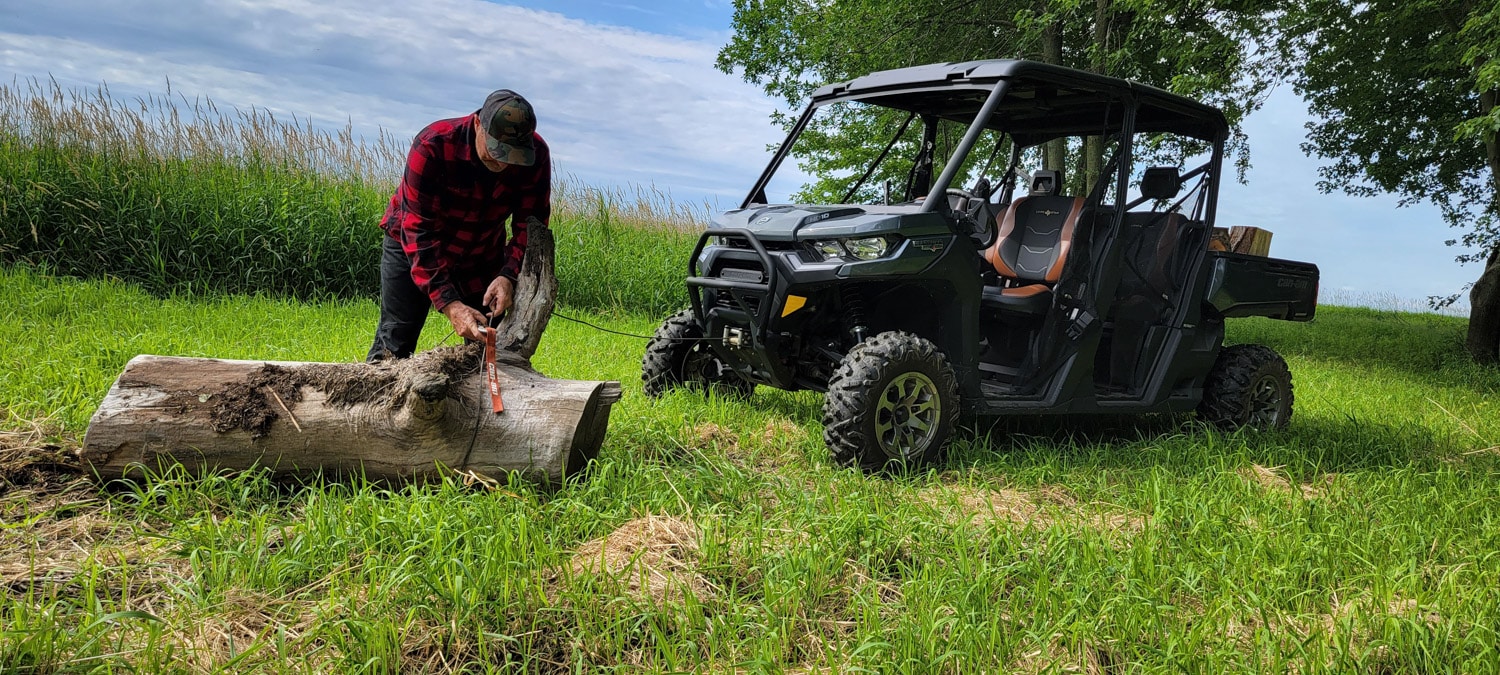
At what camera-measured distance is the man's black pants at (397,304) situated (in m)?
5.12

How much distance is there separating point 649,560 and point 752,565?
1.20ft

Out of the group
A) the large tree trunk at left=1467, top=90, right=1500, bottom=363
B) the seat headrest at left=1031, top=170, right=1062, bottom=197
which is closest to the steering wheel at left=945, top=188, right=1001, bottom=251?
the seat headrest at left=1031, top=170, right=1062, bottom=197

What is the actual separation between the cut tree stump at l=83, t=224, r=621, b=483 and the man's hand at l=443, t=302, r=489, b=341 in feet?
0.47

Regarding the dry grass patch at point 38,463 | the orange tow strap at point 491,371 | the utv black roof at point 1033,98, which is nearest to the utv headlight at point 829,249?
the utv black roof at point 1033,98

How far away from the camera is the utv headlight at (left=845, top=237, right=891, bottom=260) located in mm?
4832

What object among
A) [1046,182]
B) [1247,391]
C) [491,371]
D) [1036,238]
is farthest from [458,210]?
[1247,391]

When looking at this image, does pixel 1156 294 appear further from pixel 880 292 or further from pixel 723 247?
pixel 723 247

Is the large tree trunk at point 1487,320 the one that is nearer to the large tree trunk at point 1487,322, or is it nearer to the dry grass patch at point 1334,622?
the large tree trunk at point 1487,322

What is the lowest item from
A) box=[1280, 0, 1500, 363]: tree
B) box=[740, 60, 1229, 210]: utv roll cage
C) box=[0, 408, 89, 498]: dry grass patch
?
box=[0, 408, 89, 498]: dry grass patch

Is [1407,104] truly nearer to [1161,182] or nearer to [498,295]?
[1161,182]

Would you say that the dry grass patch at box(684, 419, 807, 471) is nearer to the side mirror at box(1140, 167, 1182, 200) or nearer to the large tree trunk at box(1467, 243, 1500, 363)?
the side mirror at box(1140, 167, 1182, 200)

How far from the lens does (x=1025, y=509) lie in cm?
457

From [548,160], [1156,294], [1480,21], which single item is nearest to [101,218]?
[548,160]

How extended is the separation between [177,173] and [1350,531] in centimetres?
1125
